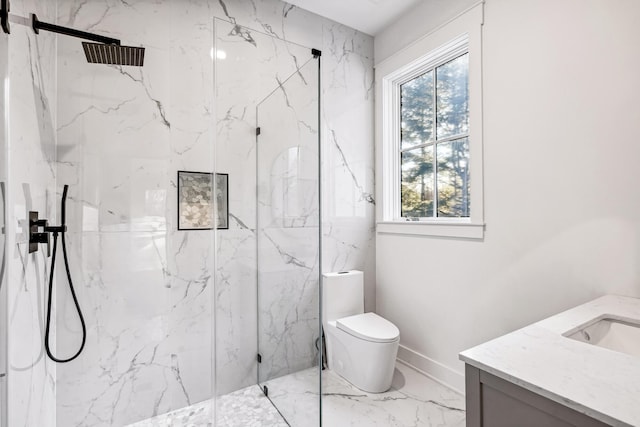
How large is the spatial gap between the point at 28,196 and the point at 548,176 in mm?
2352

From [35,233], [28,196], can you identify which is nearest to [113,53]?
[28,196]

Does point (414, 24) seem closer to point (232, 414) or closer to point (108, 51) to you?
point (108, 51)

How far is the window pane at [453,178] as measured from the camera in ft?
6.91

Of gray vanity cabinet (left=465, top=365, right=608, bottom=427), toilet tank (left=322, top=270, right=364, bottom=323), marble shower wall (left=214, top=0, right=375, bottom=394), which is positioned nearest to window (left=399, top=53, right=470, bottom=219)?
marble shower wall (left=214, top=0, right=375, bottom=394)

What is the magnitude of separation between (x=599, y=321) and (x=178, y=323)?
199 cm

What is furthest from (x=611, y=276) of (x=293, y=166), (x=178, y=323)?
(x=178, y=323)

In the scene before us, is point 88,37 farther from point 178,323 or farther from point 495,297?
point 495,297

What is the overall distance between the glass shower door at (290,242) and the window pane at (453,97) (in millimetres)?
Result: 1161

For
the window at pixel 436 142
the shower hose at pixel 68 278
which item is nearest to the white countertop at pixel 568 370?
the window at pixel 436 142

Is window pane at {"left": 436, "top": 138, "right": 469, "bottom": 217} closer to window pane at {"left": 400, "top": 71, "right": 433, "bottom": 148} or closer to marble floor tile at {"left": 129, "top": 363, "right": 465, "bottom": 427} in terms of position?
window pane at {"left": 400, "top": 71, "right": 433, "bottom": 148}

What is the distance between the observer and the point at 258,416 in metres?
1.72

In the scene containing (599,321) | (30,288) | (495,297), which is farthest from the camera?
(495,297)

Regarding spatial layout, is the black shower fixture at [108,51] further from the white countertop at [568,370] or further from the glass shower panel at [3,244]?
the white countertop at [568,370]

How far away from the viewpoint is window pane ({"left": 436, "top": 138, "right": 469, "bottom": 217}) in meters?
2.11
